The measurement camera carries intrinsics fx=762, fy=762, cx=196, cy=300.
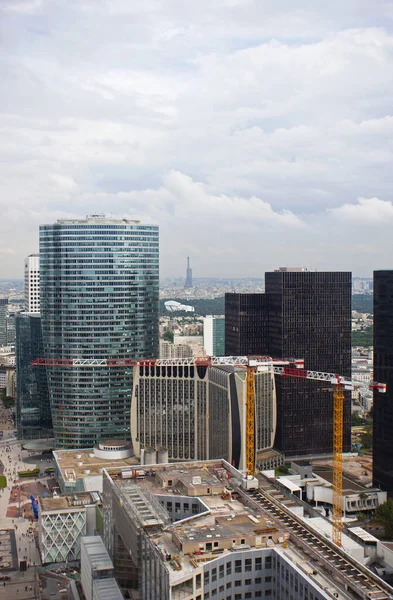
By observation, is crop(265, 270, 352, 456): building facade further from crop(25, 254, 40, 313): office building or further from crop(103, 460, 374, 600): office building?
crop(25, 254, 40, 313): office building

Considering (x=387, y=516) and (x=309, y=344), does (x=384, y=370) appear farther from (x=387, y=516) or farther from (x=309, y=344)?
(x=309, y=344)

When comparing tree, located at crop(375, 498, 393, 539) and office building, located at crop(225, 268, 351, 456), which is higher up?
office building, located at crop(225, 268, 351, 456)

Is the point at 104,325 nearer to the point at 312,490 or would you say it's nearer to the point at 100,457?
the point at 100,457

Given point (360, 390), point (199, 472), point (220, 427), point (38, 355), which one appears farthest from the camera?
point (360, 390)

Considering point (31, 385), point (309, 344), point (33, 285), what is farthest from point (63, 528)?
point (33, 285)

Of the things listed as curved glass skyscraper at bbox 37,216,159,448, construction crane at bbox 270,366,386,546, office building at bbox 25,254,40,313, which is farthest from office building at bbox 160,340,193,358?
construction crane at bbox 270,366,386,546

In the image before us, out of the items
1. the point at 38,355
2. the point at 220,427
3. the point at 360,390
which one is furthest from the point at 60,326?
the point at 360,390
